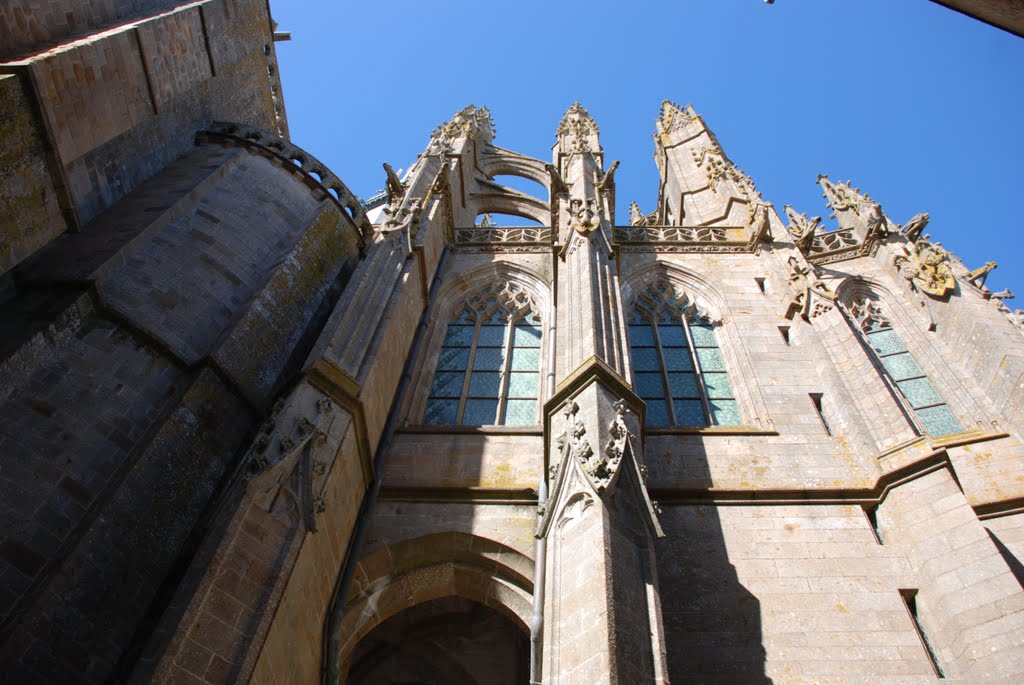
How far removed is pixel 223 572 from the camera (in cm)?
490

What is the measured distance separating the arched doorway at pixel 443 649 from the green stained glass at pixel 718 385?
445cm

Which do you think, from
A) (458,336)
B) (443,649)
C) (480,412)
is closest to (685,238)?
(458,336)

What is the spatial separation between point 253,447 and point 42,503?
153cm

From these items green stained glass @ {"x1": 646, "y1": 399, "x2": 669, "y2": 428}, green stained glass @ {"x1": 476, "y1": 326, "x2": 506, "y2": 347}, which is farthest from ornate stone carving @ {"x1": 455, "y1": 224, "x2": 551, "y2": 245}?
green stained glass @ {"x1": 646, "y1": 399, "x2": 669, "y2": 428}

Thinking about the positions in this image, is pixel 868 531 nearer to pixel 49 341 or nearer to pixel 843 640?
pixel 843 640

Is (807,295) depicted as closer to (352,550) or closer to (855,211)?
(855,211)

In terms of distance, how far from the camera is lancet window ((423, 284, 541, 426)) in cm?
1009

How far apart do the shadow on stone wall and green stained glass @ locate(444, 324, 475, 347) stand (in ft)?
16.7

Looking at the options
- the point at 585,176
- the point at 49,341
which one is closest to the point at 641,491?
the point at 49,341

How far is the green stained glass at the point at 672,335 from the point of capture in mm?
11602

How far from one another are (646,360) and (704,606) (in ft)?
16.7

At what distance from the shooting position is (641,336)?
11.9m

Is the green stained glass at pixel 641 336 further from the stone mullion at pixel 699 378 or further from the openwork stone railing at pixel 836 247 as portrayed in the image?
the openwork stone railing at pixel 836 247

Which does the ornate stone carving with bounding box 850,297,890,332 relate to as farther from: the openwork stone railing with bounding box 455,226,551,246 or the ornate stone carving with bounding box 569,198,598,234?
the openwork stone railing with bounding box 455,226,551,246
